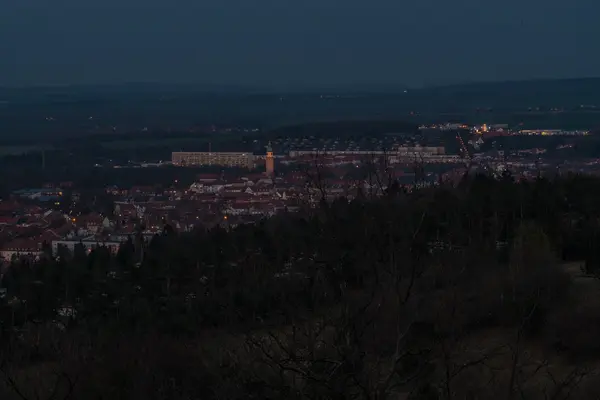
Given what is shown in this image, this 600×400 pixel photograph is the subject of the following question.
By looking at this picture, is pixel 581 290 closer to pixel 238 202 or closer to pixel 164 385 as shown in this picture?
pixel 164 385

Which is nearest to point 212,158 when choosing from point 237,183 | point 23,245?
point 237,183

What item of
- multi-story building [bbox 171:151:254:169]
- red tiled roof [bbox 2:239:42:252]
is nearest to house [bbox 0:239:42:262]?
red tiled roof [bbox 2:239:42:252]

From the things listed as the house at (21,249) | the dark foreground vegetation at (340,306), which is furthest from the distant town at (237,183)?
the dark foreground vegetation at (340,306)

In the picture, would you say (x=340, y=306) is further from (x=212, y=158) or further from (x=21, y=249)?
(x=212, y=158)

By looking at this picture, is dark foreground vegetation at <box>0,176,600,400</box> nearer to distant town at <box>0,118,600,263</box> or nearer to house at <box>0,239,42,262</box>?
distant town at <box>0,118,600,263</box>

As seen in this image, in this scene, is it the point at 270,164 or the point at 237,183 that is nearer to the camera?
the point at 237,183

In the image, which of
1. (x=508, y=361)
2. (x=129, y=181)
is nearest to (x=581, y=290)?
(x=508, y=361)

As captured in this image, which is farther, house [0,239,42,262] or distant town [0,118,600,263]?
distant town [0,118,600,263]
